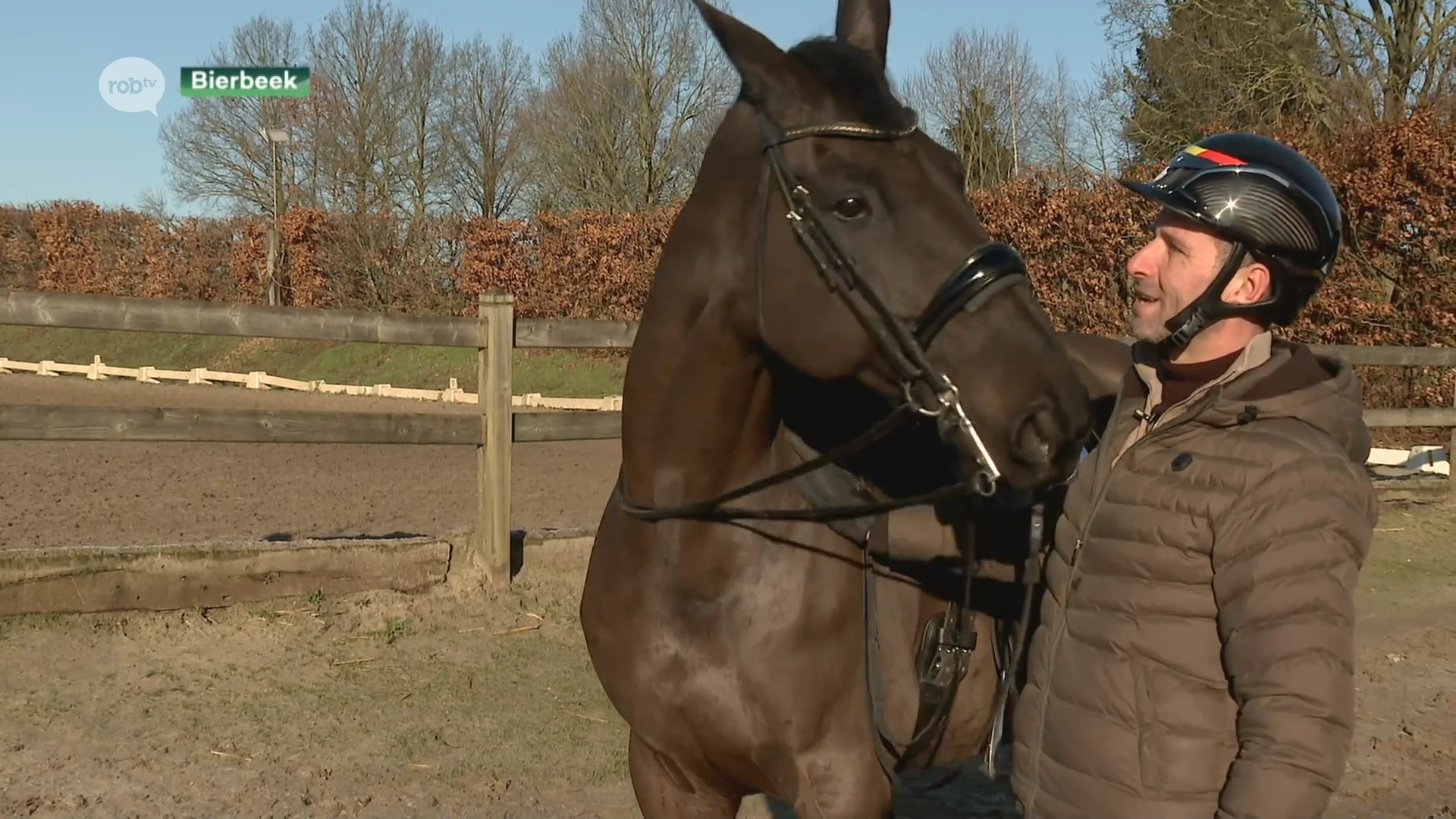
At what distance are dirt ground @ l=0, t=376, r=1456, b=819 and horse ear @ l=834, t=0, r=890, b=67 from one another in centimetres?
247

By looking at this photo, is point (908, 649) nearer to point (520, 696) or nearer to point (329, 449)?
point (520, 696)

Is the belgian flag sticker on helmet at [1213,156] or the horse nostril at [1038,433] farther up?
the belgian flag sticker on helmet at [1213,156]

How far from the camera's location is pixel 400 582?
5551 millimetres

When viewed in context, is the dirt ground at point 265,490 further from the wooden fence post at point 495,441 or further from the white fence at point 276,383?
the white fence at point 276,383

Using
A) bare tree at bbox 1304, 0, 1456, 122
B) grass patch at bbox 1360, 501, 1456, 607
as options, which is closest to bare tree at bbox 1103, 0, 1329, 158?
bare tree at bbox 1304, 0, 1456, 122

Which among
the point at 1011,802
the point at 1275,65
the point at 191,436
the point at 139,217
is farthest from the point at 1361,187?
the point at 139,217

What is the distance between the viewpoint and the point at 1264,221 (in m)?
1.64

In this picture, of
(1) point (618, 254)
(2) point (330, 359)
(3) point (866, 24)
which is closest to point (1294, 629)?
(3) point (866, 24)

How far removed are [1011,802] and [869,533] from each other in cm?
195

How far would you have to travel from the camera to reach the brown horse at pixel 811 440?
186 cm

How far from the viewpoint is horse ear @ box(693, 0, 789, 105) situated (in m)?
2.05

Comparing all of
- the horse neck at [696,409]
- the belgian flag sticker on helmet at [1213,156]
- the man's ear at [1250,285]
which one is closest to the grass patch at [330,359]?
the horse neck at [696,409]

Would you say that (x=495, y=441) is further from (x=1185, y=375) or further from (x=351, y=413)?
(x=1185, y=375)

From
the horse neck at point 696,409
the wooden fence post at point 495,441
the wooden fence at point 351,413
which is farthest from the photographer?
the wooden fence post at point 495,441
